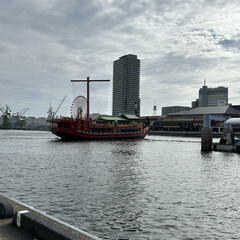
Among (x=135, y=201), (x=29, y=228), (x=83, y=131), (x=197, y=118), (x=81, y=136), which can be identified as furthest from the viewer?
(x=197, y=118)

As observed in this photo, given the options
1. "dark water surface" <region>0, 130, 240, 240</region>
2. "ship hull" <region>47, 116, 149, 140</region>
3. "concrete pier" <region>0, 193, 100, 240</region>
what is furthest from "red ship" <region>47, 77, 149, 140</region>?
"concrete pier" <region>0, 193, 100, 240</region>

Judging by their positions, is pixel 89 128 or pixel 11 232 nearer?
pixel 11 232

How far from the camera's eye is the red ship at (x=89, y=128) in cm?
9525

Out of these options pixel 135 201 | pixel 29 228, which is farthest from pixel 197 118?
pixel 29 228

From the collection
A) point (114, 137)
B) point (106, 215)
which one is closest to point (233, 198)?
point (106, 215)

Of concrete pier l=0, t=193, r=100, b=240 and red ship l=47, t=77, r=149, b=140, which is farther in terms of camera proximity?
red ship l=47, t=77, r=149, b=140

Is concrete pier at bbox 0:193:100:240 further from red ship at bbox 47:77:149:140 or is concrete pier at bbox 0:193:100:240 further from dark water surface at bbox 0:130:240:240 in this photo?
red ship at bbox 47:77:149:140

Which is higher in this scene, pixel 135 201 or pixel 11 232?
pixel 11 232

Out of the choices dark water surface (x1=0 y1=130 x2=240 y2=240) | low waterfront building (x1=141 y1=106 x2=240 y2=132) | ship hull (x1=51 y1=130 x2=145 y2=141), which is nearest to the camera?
dark water surface (x1=0 y1=130 x2=240 y2=240)

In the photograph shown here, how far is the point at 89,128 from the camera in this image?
99.9 m

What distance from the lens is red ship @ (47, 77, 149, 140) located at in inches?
3750

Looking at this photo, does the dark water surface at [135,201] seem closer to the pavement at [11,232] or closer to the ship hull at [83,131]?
the pavement at [11,232]

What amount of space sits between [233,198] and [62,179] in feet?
47.5

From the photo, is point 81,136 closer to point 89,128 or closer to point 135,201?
point 89,128
